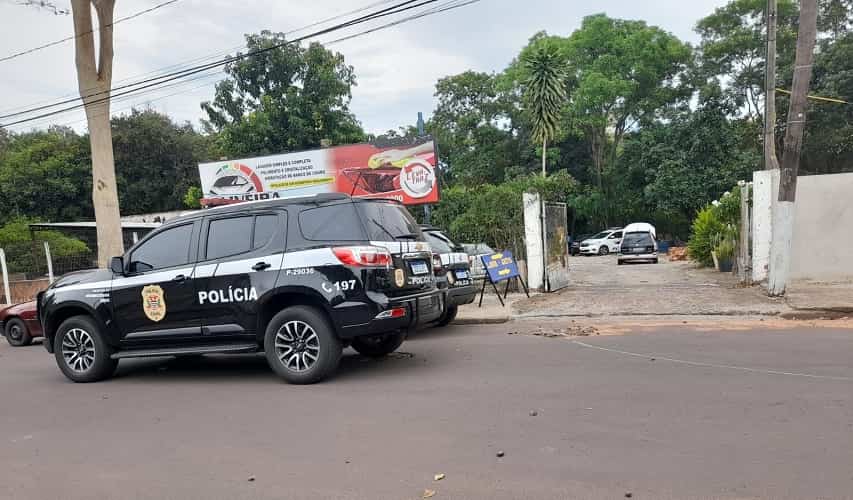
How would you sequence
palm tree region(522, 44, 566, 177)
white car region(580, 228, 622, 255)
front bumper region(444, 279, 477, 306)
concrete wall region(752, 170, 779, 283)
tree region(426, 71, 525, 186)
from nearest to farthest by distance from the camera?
front bumper region(444, 279, 477, 306), concrete wall region(752, 170, 779, 283), palm tree region(522, 44, 566, 177), white car region(580, 228, 622, 255), tree region(426, 71, 525, 186)

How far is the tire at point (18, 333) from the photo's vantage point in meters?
11.7

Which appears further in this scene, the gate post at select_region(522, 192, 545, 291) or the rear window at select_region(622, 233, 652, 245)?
the rear window at select_region(622, 233, 652, 245)

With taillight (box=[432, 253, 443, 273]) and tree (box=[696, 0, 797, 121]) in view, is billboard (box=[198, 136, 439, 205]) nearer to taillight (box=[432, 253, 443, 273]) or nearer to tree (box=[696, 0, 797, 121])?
taillight (box=[432, 253, 443, 273])

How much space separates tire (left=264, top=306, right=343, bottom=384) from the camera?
639 centimetres

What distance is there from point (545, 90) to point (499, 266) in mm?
22755

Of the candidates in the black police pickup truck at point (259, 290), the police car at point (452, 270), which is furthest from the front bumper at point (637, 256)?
the black police pickup truck at point (259, 290)

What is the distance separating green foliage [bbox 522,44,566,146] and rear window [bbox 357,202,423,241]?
27.0m

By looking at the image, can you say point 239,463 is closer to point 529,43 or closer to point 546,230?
point 546,230

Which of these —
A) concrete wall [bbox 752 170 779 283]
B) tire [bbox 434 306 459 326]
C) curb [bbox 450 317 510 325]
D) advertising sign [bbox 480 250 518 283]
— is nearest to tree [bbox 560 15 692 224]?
concrete wall [bbox 752 170 779 283]

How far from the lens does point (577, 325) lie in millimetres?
9727

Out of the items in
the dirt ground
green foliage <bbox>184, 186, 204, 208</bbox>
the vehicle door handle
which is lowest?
the dirt ground

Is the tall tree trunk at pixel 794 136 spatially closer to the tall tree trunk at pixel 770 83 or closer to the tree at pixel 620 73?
the tall tree trunk at pixel 770 83

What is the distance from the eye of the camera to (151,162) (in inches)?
1395

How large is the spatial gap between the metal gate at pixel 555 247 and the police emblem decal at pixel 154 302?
8458 millimetres
